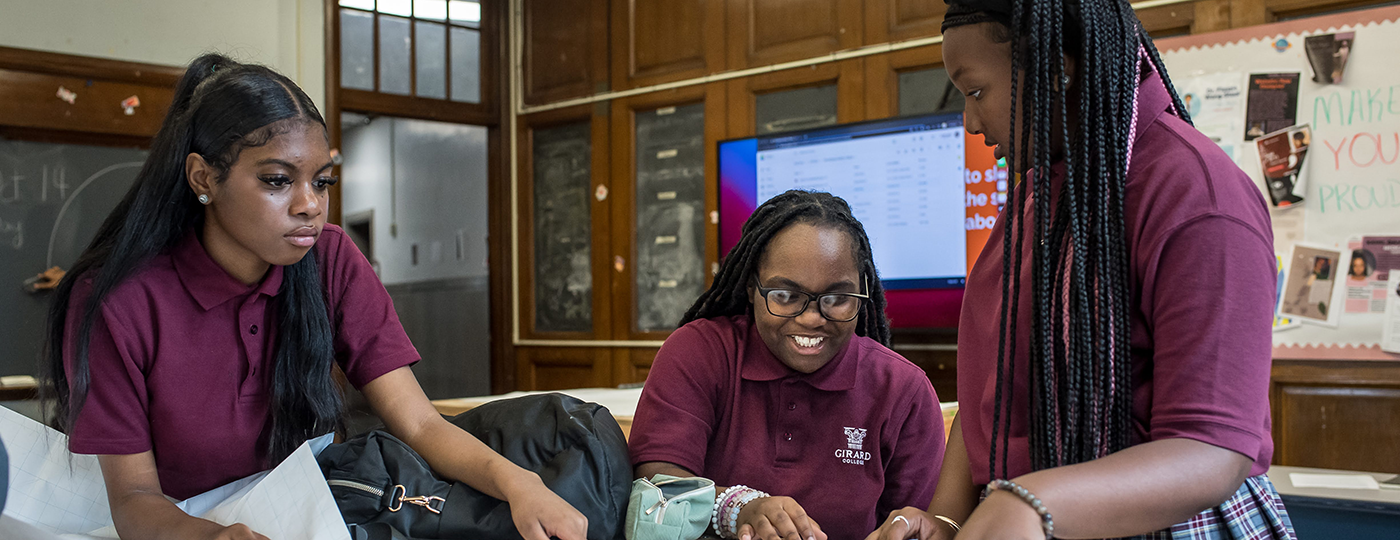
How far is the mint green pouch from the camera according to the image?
1151 mm

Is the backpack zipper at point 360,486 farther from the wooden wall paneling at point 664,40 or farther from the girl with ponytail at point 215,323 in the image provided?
the wooden wall paneling at point 664,40

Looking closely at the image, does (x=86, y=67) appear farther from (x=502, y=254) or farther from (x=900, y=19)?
(x=900, y=19)

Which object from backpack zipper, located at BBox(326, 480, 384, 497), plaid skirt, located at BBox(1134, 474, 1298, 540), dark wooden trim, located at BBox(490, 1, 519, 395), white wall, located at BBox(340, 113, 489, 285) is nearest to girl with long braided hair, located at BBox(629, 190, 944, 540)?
backpack zipper, located at BBox(326, 480, 384, 497)

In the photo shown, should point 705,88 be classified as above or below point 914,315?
above

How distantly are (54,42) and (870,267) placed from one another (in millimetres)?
3761

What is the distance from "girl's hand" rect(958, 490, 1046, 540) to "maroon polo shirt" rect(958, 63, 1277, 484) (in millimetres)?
122

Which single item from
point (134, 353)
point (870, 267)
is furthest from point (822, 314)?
point (134, 353)

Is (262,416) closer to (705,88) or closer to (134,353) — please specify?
(134,353)

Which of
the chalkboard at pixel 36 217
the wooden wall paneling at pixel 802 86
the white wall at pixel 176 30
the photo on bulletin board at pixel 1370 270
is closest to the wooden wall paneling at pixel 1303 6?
the photo on bulletin board at pixel 1370 270

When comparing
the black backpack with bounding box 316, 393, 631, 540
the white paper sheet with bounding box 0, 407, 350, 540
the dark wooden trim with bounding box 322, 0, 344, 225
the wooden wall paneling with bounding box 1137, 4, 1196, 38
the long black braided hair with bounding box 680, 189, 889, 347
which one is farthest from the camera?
the dark wooden trim with bounding box 322, 0, 344, 225

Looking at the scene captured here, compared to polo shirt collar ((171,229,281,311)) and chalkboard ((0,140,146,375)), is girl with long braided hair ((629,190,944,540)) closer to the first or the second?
polo shirt collar ((171,229,281,311))

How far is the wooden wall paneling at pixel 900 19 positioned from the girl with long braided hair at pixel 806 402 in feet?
8.14

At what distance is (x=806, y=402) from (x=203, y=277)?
32.2 inches

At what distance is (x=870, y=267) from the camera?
1584mm
